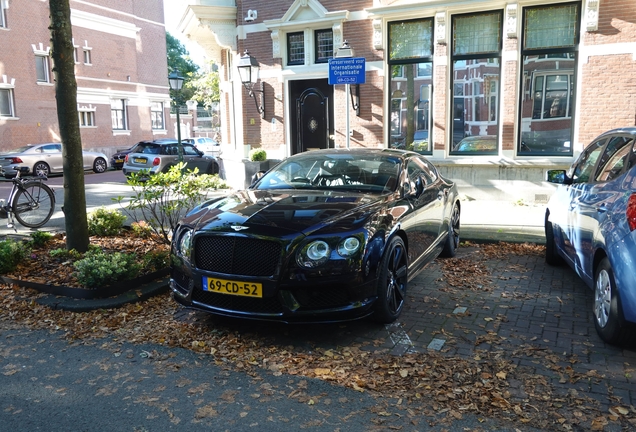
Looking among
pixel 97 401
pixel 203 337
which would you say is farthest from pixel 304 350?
pixel 97 401

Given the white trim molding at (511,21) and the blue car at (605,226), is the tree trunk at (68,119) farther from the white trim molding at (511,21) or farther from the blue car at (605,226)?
the white trim molding at (511,21)

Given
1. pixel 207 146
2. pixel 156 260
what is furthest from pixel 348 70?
pixel 207 146

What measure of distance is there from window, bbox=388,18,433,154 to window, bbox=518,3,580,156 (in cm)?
213

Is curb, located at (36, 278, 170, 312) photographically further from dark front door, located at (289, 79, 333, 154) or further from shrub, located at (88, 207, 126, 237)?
dark front door, located at (289, 79, 333, 154)

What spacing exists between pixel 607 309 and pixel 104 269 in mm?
4665

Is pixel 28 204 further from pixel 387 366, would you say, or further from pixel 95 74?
pixel 95 74

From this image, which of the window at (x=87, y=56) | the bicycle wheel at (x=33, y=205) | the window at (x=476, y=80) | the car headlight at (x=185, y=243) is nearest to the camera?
the car headlight at (x=185, y=243)

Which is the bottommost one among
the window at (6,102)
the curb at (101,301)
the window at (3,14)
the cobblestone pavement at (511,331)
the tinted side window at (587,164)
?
the cobblestone pavement at (511,331)

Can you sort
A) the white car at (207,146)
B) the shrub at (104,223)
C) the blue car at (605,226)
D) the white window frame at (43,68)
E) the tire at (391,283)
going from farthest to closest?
the white car at (207,146) → the white window frame at (43,68) → the shrub at (104,223) → the tire at (391,283) → the blue car at (605,226)

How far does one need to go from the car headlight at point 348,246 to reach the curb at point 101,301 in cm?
248

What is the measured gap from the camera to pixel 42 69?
3044 centimetres

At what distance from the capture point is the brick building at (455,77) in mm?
11344

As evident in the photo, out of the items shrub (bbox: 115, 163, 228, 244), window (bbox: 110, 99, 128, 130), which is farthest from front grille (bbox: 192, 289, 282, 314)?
window (bbox: 110, 99, 128, 130)

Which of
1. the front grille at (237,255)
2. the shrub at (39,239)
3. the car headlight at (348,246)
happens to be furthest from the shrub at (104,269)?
the car headlight at (348,246)
